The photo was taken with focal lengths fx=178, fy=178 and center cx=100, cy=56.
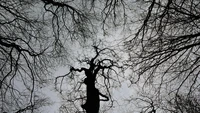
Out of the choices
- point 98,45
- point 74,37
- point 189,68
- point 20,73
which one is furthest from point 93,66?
point 189,68

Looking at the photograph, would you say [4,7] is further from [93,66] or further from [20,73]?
[93,66]

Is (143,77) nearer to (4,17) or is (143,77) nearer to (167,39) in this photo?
(167,39)

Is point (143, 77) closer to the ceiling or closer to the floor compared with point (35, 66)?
closer to the floor

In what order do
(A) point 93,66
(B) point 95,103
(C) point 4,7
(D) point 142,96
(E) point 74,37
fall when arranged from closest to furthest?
(C) point 4,7
(B) point 95,103
(E) point 74,37
(A) point 93,66
(D) point 142,96

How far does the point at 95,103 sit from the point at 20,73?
292cm

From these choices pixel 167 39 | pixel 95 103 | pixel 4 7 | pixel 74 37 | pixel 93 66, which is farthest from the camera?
pixel 93 66

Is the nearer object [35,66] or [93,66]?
[35,66]

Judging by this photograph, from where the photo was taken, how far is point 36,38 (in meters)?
6.54

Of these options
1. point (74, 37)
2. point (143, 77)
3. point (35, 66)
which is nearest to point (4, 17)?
point (35, 66)

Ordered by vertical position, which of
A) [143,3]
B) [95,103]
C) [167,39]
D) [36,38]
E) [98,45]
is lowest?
[95,103]

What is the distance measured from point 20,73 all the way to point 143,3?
4834 mm

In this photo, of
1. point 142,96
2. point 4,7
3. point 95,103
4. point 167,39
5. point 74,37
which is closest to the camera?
point 167,39

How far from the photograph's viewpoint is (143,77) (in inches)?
224

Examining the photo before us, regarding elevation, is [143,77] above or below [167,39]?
below
